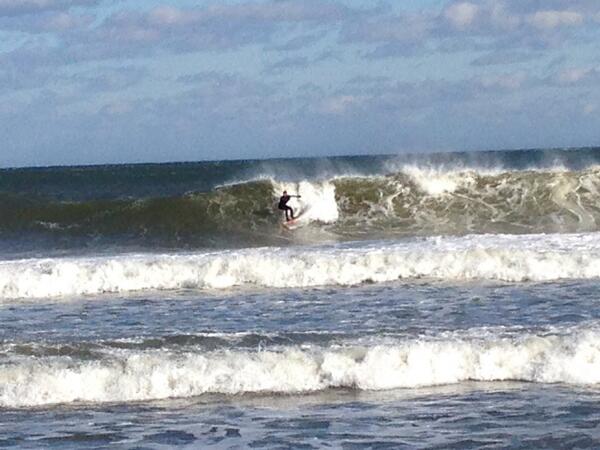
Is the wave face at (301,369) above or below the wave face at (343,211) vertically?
below

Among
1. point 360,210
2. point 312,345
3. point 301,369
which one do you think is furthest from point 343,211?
point 301,369

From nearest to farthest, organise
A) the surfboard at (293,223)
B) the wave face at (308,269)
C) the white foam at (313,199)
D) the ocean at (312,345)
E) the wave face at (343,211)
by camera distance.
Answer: the ocean at (312,345), the wave face at (308,269), the wave face at (343,211), the surfboard at (293,223), the white foam at (313,199)

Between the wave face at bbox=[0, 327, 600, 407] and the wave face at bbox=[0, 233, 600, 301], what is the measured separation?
6537 millimetres

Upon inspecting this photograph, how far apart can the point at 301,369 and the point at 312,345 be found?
79 cm

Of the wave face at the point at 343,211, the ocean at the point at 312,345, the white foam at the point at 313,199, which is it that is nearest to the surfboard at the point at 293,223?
the white foam at the point at 313,199

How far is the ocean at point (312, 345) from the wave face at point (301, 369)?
0.06ft

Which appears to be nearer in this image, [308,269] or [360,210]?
[308,269]

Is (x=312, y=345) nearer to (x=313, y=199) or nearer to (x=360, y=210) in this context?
(x=360, y=210)

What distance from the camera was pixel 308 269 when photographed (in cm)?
1850

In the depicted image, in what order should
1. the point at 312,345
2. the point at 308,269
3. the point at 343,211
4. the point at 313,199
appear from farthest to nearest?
the point at 313,199, the point at 343,211, the point at 308,269, the point at 312,345

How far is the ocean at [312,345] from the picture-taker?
29.9 feet

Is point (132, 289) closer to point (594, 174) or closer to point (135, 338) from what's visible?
point (135, 338)

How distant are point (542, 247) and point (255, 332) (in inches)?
308

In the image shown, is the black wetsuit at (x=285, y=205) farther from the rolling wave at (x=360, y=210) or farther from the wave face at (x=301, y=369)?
the wave face at (x=301, y=369)
